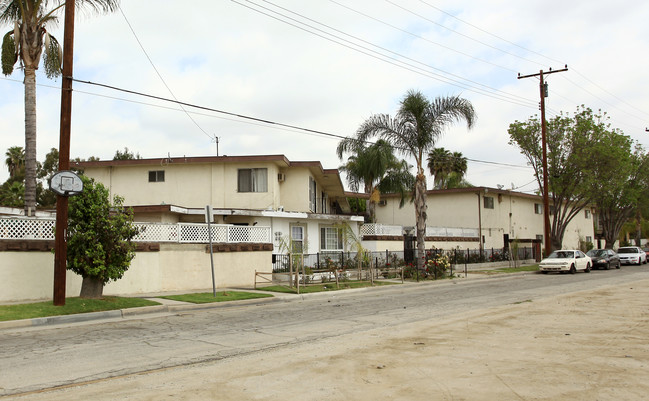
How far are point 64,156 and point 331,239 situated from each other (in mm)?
18036

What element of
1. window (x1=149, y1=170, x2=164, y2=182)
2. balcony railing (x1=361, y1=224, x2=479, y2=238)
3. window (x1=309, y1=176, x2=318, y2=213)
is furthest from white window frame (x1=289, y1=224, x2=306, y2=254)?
window (x1=149, y1=170, x2=164, y2=182)

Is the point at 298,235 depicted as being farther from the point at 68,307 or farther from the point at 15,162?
the point at 15,162

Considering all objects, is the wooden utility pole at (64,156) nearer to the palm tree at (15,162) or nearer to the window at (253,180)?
the window at (253,180)

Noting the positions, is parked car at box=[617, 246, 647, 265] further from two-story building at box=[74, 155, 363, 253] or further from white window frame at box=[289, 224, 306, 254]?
white window frame at box=[289, 224, 306, 254]

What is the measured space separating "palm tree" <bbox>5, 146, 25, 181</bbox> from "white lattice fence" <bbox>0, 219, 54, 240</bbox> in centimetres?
3930

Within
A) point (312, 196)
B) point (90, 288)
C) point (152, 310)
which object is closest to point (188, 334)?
point (152, 310)

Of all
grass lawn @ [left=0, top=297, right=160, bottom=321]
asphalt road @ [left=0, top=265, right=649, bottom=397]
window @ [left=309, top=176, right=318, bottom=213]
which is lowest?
asphalt road @ [left=0, top=265, right=649, bottom=397]

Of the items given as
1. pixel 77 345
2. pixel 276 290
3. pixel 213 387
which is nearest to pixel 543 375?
pixel 213 387

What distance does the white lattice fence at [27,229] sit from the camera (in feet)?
50.0

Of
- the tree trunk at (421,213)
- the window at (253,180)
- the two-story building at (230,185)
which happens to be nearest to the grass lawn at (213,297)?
the two-story building at (230,185)

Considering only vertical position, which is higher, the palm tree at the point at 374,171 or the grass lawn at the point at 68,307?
the palm tree at the point at 374,171

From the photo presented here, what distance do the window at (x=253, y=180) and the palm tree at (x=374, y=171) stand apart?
8.24m

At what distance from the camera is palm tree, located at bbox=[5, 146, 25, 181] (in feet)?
162

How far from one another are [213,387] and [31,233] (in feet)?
39.8
